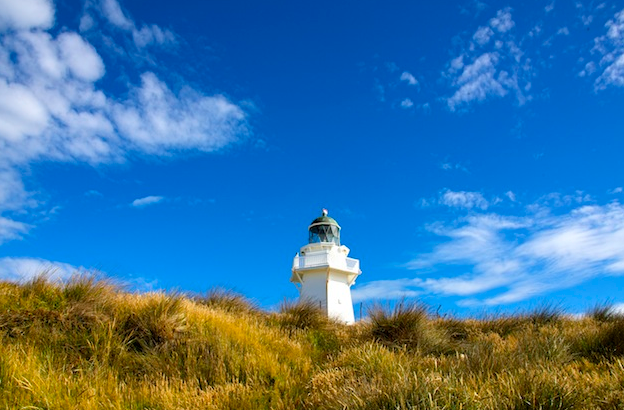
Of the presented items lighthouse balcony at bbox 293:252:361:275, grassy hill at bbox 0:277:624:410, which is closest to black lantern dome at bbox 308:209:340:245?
lighthouse balcony at bbox 293:252:361:275

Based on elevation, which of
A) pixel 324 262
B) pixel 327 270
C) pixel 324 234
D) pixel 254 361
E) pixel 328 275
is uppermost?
pixel 324 234

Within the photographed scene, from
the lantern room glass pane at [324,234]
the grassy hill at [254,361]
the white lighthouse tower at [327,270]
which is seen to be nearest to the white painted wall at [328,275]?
the white lighthouse tower at [327,270]

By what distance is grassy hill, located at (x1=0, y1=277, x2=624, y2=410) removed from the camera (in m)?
4.10

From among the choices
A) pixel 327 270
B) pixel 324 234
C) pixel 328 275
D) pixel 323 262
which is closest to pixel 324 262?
pixel 323 262

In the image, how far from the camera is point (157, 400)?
4902 mm

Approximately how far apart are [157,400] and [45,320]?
2.79 m

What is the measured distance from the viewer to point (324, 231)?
24.7 metres

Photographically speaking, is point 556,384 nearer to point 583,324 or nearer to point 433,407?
point 433,407

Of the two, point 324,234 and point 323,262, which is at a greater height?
point 324,234

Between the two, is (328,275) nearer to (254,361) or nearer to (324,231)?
(324,231)

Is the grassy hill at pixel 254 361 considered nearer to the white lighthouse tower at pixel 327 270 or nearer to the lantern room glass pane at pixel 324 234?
the white lighthouse tower at pixel 327 270

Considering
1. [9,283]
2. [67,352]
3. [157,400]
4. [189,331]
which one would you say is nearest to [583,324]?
[189,331]

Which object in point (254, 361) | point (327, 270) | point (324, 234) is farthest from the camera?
point (324, 234)

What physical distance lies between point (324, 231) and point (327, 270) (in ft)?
9.08
